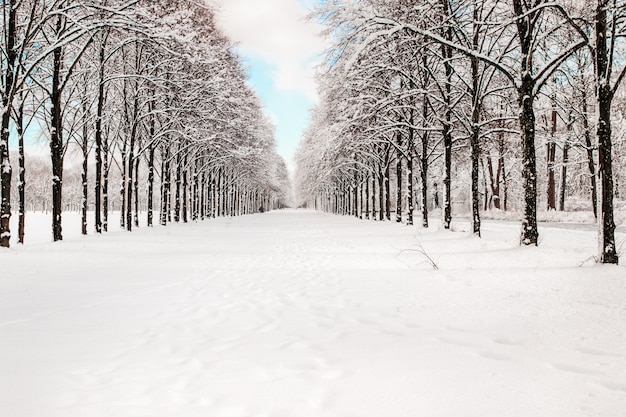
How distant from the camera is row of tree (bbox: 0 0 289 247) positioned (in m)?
10.7

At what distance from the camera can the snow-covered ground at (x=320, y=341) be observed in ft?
8.89

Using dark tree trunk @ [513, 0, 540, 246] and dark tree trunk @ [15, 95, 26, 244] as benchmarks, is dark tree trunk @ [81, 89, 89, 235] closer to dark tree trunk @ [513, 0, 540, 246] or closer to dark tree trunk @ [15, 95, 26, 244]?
dark tree trunk @ [15, 95, 26, 244]

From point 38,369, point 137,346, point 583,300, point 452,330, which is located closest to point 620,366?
point 452,330

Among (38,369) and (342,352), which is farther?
(342,352)

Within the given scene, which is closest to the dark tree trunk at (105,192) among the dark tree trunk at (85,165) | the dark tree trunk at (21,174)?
the dark tree trunk at (85,165)

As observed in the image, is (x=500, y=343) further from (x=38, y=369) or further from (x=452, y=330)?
(x=38, y=369)

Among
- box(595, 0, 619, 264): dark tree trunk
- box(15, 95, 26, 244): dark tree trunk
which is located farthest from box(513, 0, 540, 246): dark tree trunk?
box(15, 95, 26, 244): dark tree trunk

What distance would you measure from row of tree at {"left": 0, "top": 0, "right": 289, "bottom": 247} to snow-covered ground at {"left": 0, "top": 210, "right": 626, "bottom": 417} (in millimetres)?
6714

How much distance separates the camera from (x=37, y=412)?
104 inches

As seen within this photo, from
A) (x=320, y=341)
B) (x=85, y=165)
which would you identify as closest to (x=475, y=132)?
(x=320, y=341)

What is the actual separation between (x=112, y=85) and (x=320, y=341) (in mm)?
21906

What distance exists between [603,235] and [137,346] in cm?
756

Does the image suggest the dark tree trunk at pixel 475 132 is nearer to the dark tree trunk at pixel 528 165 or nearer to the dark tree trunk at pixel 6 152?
the dark tree trunk at pixel 528 165

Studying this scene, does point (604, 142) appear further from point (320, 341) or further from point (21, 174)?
point (21, 174)
